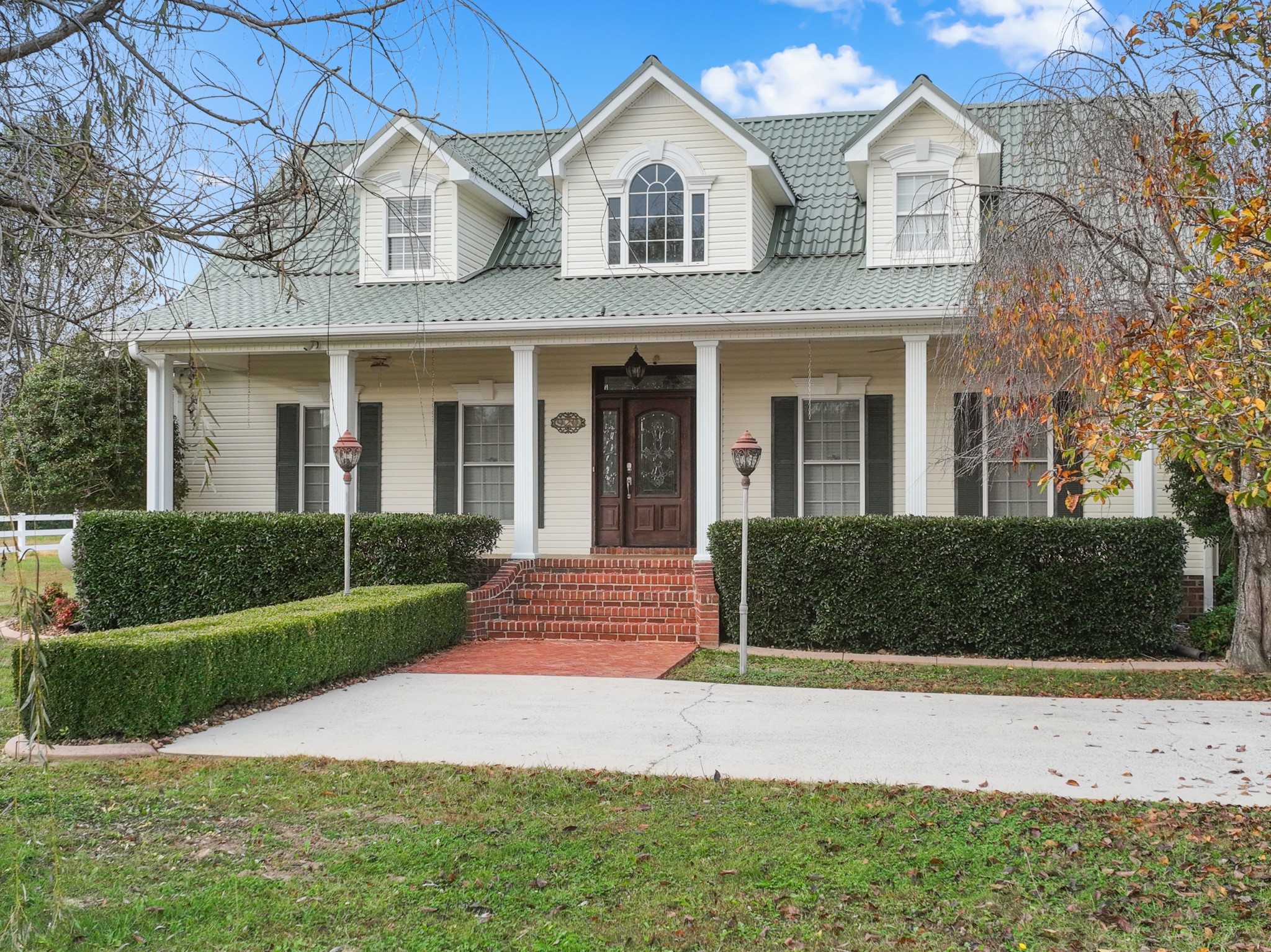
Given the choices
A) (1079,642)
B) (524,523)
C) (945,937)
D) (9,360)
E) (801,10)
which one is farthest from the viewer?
(524,523)

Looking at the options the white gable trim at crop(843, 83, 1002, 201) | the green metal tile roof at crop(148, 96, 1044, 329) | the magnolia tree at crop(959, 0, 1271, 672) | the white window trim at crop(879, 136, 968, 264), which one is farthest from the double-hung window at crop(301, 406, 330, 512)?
the magnolia tree at crop(959, 0, 1271, 672)

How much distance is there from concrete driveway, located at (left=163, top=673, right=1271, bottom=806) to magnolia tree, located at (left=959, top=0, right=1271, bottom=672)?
5.50ft

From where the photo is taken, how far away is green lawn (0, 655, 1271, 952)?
13.1 ft

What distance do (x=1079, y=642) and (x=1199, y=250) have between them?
4104 millimetres

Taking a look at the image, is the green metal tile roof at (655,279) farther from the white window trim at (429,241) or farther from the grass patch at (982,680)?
the grass patch at (982,680)

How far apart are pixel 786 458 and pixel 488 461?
167 inches

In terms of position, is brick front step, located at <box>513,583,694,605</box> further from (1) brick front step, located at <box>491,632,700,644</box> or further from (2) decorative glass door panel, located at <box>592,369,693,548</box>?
(2) decorative glass door panel, located at <box>592,369,693,548</box>

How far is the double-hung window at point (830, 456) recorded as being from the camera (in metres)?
14.5

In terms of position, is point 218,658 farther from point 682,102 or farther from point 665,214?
point 682,102

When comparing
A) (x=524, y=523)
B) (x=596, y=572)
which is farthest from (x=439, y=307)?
(x=596, y=572)

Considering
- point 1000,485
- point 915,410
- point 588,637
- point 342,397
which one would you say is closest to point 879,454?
point 1000,485

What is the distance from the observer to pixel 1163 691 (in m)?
9.21

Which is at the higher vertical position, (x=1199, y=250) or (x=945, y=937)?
(x=1199, y=250)

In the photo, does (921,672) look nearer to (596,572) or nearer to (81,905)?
(596,572)
